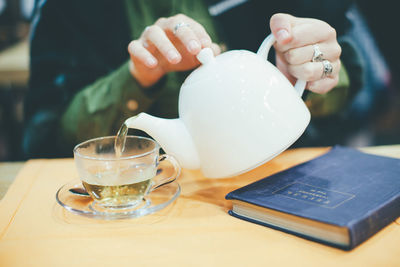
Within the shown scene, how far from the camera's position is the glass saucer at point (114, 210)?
529 mm

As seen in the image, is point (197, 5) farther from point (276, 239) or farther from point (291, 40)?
point (276, 239)

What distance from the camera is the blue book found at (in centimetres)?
44

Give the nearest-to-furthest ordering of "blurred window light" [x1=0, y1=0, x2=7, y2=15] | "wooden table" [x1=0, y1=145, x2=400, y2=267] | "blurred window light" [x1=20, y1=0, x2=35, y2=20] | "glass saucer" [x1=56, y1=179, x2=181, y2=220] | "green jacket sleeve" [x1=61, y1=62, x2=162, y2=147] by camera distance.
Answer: "wooden table" [x1=0, y1=145, x2=400, y2=267], "glass saucer" [x1=56, y1=179, x2=181, y2=220], "green jacket sleeve" [x1=61, y1=62, x2=162, y2=147], "blurred window light" [x1=0, y1=0, x2=7, y2=15], "blurred window light" [x1=20, y1=0, x2=35, y2=20]

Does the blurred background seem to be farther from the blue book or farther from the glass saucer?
the glass saucer

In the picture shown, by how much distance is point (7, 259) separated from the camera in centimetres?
44

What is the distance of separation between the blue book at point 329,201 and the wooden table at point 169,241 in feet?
0.05

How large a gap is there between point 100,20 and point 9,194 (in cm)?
61

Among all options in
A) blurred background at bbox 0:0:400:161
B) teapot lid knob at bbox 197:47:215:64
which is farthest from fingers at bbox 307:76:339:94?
blurred background at bbox 0:0:400:161

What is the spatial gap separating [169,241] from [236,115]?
0.61 ft

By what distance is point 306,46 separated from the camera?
608 millimetres

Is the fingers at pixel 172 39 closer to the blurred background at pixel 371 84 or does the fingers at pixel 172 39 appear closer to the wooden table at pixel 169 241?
the wooden table at pixel 169 241

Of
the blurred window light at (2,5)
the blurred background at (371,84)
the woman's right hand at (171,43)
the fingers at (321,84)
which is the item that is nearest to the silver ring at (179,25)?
the woman's right hand at (171,43)

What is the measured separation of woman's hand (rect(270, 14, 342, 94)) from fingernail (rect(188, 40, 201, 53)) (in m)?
0.12

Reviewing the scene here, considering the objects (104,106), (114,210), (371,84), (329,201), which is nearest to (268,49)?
(329,201)
